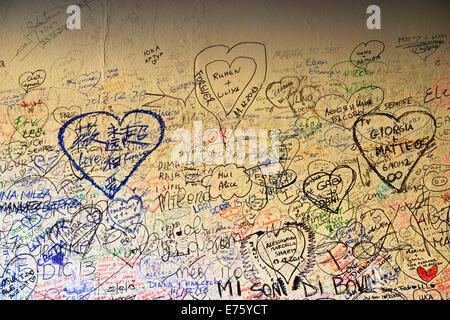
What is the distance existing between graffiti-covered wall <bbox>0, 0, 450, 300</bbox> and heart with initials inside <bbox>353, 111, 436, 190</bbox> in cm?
1

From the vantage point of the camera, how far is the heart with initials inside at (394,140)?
112 inches

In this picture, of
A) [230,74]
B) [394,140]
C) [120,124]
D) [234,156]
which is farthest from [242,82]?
[394,140]

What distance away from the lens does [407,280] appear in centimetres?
279

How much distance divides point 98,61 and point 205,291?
181cm

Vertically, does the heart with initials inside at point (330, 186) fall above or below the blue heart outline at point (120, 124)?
below

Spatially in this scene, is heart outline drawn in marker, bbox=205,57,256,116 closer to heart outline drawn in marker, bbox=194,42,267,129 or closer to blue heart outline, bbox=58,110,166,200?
heart outline drawn in marker, bbox=194,42,267,129

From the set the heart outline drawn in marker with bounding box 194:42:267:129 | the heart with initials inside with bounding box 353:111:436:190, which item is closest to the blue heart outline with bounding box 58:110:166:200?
the heart outline drawn in marker with bounding box 194:42:267:129

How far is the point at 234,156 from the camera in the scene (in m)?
2.92

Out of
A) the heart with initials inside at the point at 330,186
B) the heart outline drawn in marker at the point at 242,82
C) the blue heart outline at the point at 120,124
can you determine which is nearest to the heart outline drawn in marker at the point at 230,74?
the heart outline drawn in marker at the point at 242,82

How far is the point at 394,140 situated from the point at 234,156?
3.62 ft

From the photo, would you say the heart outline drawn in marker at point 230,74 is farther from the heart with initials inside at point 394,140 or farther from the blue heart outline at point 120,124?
the heart with initials inside at point 394,140

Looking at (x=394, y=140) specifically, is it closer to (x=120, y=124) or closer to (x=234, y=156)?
(x=234, y=156)

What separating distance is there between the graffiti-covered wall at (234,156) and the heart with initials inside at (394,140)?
0.01 meters

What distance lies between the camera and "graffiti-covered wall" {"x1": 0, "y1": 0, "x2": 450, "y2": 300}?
111 inches
